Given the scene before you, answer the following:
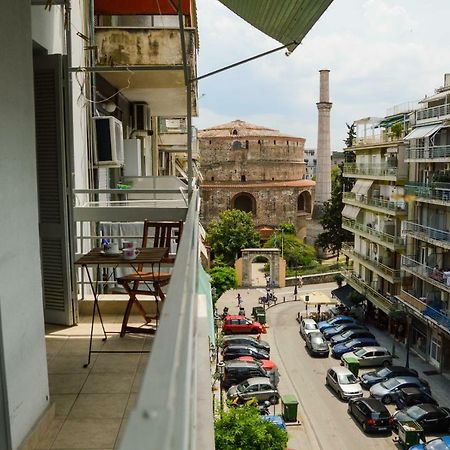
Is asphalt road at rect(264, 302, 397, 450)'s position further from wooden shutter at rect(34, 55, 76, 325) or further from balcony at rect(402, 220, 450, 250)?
wooden shutter at rect(34, 55, 76, 325)

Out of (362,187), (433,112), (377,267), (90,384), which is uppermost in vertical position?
(433,112)

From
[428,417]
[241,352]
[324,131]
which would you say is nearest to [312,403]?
[428,417]

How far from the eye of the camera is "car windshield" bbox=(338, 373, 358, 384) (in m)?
19.3

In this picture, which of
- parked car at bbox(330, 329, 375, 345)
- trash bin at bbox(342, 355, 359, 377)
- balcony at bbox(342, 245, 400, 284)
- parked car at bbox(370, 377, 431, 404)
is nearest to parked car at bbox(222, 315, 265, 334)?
parked car at bbox(330, 329, 375, 345)

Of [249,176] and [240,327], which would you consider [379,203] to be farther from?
[249,176]

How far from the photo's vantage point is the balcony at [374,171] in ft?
82.4

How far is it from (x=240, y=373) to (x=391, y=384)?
17.3ft

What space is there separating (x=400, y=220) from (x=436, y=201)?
13.5 ft

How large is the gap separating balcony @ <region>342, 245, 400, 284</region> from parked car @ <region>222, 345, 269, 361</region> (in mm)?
7093

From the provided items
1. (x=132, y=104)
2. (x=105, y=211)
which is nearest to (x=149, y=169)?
(x=132, y=104)

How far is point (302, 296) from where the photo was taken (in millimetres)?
35000

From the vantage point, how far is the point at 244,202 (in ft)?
173

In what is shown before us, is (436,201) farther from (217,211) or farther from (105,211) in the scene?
(217,211)

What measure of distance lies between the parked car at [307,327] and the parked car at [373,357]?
3.50 metres
